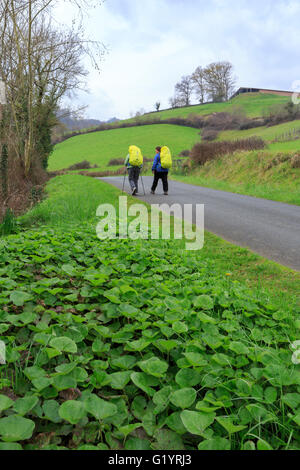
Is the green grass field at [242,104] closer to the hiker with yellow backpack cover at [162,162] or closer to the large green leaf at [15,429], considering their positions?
the hiker with yellow backpack cover at [162,162]

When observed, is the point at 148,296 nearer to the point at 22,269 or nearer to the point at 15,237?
the point at 22,269

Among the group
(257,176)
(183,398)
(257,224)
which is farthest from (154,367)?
(257,176)

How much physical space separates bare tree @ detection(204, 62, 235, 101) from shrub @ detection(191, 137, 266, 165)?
56230mm

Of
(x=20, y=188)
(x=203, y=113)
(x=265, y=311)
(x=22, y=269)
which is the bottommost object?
(x=265, y=311)

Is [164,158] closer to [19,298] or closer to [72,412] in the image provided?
[19,298]

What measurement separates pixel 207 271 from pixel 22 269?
7.79 feet

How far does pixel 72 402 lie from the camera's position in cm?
→ 160

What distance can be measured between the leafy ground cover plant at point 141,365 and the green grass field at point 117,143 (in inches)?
1645

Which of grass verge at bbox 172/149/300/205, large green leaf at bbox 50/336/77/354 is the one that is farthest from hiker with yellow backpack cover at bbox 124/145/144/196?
large green leaf at bbox 50/336/77/354

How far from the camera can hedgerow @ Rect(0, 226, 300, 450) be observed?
1.57 metres

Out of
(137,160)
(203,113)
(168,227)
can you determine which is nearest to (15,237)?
(168,227)

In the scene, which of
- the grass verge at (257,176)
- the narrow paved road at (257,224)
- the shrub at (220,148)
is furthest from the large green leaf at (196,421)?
the shrub at (220,148)

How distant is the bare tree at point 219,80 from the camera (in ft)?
236

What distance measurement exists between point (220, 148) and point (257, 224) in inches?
670
